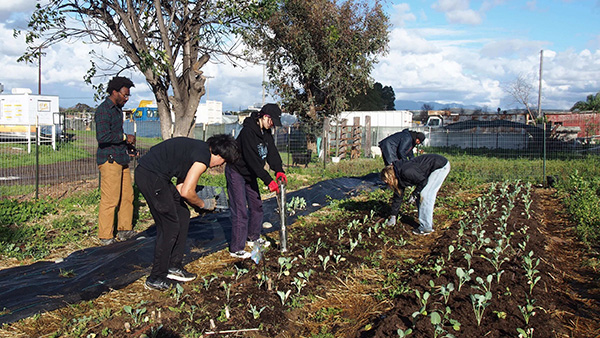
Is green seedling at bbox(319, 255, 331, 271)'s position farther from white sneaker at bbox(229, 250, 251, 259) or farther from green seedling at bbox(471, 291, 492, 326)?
green seedling at bbox(471, 291, 492, 326)

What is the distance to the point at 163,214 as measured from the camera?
13.3 feet

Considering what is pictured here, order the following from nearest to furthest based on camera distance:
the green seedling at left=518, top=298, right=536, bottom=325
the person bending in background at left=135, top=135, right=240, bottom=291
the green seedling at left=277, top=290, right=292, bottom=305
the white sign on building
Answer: the green seedling at left=518, top=298, right=536, bottom=325, the green seedling at left=277, top=290, right=292, bottom=305, the person bending in background at left=135, top=135, right=240, bottom=291, the white sign on building

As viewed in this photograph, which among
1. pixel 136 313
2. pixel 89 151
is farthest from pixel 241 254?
pixel 89 151

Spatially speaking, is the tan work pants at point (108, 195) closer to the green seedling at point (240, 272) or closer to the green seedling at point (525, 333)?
the green seedling at point (240, 272)

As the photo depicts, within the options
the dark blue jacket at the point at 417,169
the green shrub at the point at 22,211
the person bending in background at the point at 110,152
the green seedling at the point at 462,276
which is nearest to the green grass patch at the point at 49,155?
the green shrub at the point at 22,211

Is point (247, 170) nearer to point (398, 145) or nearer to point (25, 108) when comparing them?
point (398, 145)

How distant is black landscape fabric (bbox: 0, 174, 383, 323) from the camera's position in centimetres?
381

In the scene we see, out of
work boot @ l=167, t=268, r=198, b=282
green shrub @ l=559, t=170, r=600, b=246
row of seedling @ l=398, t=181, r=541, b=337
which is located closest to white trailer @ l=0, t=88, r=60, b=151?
work boot @ l=167, t=268, r=198, b=282

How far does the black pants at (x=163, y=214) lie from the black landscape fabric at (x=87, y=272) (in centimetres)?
55

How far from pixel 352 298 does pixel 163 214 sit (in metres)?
1.90

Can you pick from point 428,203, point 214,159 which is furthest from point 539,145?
point 214,159

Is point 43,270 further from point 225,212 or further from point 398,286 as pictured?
point 398,286

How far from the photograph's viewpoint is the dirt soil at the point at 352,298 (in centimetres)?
331

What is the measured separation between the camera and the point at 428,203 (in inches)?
240
